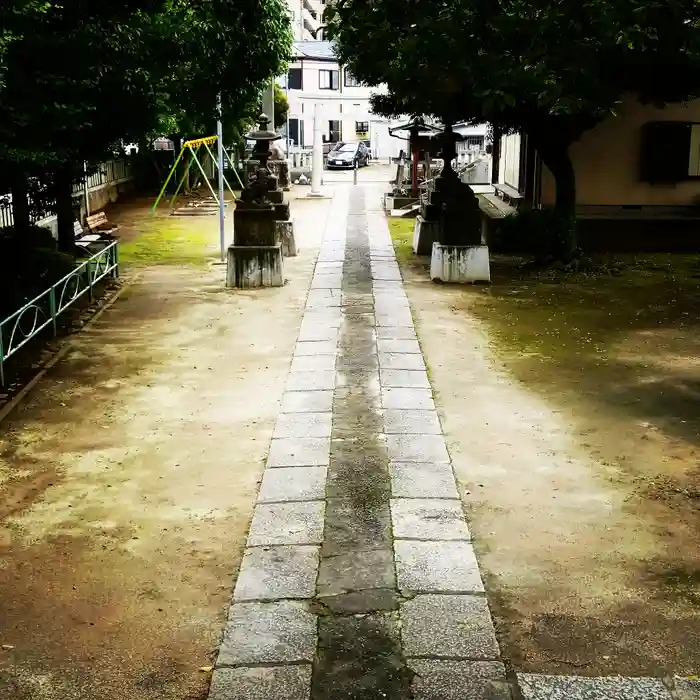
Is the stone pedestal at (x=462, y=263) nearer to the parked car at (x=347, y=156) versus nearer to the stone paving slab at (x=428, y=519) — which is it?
the stone paving slab at (x=428, y=519)

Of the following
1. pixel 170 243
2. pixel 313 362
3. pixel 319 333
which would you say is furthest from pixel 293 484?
pixel 170 243

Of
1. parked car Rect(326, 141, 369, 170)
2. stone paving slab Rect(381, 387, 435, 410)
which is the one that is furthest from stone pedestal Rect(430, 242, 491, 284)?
parked car Rect(326, 141, 369, 170)

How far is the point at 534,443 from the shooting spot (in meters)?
7.05

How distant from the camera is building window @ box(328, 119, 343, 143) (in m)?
54.6

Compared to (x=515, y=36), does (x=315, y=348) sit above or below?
below

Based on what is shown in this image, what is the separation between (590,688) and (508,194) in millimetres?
19493

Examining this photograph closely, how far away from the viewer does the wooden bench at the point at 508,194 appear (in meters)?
21.3

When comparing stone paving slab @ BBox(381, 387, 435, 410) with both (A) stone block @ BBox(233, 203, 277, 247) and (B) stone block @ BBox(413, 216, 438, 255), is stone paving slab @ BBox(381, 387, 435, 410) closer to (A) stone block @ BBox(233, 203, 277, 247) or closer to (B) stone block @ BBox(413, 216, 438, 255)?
(A) stone block @ BBox(233, 203, 277, 247)

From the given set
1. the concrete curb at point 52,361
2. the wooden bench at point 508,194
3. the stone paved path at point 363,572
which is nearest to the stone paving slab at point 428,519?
the stone paved path at point 363,572

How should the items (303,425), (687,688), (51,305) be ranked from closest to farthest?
1. (687,688)
2. (303,425)
3. (51,305)

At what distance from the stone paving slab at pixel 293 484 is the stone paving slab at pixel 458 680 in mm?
2039

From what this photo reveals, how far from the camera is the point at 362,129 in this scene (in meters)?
56.1

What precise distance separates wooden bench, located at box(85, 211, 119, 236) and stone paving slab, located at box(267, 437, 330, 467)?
14.8m

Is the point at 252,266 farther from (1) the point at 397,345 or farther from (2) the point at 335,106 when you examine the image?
(2) the point at 335,106
